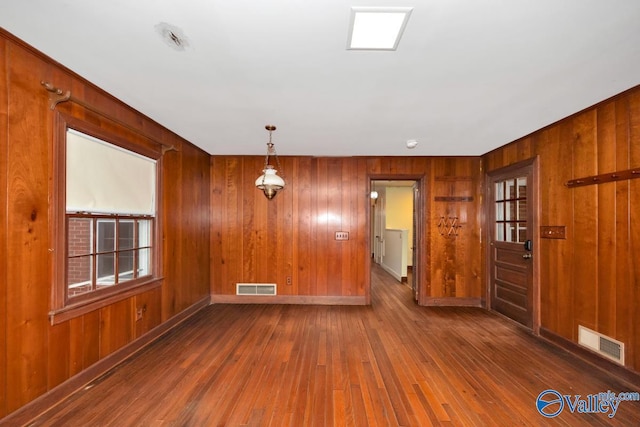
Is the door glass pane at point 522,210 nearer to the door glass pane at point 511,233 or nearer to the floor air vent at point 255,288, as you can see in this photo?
the door glass pane at point 511,233

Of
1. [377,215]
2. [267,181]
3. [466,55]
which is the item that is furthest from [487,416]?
[377,215]

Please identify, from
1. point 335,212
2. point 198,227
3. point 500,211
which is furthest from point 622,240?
point 198,227

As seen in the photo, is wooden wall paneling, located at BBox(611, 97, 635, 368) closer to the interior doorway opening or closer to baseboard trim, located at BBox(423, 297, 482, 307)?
baseboard trim, located at BBox(423, 297, 482, 307)

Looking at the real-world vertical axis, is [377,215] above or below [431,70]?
below

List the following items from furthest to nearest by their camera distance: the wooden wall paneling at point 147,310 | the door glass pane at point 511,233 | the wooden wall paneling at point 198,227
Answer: the wooden wall paneling at point 198,227
the door glass pane at point 511,233
the wooden wall paneling at point 147,310

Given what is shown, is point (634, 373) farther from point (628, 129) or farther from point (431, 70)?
point (431, 70)

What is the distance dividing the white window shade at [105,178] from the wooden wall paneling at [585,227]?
4.46 m

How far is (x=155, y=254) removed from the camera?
314 cm

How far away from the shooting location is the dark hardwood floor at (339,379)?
73.3 inches

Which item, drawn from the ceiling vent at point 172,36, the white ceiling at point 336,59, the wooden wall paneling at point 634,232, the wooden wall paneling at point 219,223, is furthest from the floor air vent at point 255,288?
the wooden wall paneling at point 634,232

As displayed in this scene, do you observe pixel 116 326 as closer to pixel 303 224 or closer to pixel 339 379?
pixel 339 379

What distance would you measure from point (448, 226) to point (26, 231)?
4789 millimetres

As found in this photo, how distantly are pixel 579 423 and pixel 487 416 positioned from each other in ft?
1.95

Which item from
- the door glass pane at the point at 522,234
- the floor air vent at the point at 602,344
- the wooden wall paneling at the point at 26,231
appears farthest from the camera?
the door glass pane at the point at 522,234
